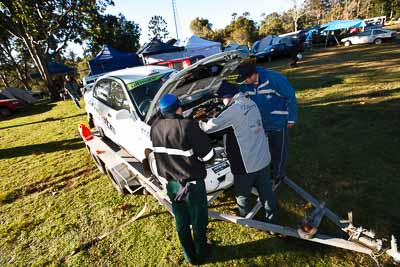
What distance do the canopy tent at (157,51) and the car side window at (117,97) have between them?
1444cm

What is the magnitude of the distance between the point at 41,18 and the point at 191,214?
19965mm

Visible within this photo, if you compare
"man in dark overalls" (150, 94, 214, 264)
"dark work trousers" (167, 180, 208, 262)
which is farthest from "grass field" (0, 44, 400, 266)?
"man in dark overalls" (150, 94, 214, 264)

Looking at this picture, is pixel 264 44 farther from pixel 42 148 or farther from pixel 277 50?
pixel 42 148

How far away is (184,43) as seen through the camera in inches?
794

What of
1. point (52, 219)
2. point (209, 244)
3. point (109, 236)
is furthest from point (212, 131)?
point (52, 219)

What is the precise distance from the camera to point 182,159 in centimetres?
214

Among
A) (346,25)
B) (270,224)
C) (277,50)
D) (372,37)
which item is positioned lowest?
(270,224)

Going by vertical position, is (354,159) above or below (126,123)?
below

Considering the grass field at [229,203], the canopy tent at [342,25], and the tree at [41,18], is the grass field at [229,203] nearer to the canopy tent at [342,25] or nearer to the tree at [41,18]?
the tree at [41,18]

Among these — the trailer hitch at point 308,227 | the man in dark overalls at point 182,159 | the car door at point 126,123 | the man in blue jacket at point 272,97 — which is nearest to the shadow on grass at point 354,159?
the trailer hitch at point 308,227

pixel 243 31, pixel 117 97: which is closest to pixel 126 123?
pixel 117 97

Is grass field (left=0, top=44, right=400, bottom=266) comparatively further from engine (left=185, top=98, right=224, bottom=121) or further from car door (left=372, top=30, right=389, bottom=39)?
car door (left=372, top=30, right=389, bottom=39)

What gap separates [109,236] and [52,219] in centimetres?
121

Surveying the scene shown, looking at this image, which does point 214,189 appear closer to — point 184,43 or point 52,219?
point 52,219
